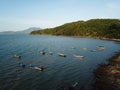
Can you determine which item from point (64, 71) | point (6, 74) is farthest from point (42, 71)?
point (6, 74)

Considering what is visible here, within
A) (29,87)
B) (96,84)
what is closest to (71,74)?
(96,84)

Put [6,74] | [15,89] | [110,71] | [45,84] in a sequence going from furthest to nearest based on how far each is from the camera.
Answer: [110,71] → [6,74] → [45,84] → [15,89]

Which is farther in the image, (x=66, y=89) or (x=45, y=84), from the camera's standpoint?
(x=45, y=84)

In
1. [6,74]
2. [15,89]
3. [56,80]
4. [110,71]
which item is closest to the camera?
[15,89]

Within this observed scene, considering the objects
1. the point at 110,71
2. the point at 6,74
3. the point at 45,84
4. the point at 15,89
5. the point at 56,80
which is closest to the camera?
the point at 15,89

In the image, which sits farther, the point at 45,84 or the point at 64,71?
the point at 64,71

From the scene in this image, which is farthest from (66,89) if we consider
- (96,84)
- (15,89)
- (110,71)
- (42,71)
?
(110,71)

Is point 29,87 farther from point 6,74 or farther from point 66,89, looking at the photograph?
point 6,74

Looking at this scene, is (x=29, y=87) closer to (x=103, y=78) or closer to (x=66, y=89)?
(x=66, y=89)

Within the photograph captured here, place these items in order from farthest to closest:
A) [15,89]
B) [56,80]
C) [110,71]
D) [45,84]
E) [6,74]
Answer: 1. [110,71]
2. [6,74]
3. [56,80]
4. [45,84]
5. [15,89]
